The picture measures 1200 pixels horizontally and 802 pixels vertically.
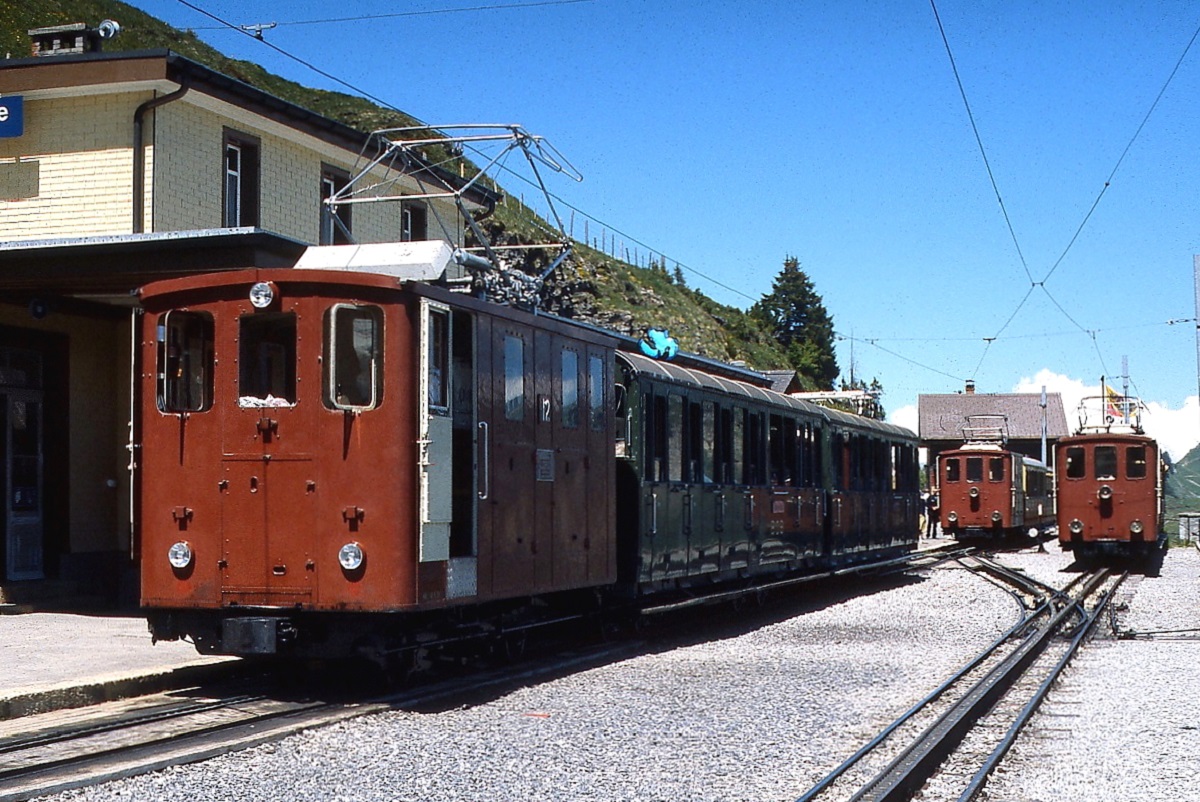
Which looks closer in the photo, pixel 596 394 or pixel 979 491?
pixel 596 394

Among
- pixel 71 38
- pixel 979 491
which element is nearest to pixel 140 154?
pixel 71 38

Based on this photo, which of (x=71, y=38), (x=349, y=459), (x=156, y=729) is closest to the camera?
(x=156, y=729)

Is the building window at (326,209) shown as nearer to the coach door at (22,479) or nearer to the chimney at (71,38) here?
the chimney at (71,38)

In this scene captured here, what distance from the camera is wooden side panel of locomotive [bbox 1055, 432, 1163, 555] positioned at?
29719mm

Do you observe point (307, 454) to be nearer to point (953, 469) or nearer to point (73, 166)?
point (73, 166)

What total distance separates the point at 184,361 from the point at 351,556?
80.2 inches

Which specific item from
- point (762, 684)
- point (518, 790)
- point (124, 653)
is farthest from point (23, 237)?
point (518, 790)

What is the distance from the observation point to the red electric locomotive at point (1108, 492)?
1170 inches

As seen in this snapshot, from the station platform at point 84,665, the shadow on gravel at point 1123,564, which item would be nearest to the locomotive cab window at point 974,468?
the shadow on gravel at point 1123,564

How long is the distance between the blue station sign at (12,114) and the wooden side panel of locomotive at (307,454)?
9634 mm

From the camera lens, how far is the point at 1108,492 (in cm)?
2977

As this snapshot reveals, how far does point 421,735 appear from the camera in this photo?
8.75 m

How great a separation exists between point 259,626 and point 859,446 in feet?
50.9

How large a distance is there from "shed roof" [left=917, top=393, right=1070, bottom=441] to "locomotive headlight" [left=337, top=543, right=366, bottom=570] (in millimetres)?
83573
